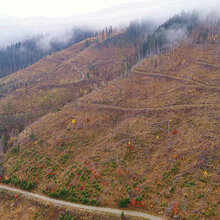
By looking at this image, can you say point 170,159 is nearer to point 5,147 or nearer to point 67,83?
point 5,147

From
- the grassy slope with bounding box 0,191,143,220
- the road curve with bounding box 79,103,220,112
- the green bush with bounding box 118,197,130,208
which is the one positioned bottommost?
the grassy slope with bounding box 0,191,143,220

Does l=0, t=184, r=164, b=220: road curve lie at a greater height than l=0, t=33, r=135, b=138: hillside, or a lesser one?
lesser

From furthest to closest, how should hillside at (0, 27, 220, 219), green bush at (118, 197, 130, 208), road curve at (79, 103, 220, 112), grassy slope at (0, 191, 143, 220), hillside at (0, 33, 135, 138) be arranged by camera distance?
1. hillside at (0, 33, 135, 138)
2. road curve at (79, 103, 220, 112)
3. hillside at (0, 27, 220, 219)
4. green bush at (118, 197, 130, 208)
5. grassy slope at (0, 191, 143, 220)

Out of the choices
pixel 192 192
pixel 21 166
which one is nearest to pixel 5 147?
pixel 21 166

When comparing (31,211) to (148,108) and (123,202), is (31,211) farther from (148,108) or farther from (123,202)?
(148,108)

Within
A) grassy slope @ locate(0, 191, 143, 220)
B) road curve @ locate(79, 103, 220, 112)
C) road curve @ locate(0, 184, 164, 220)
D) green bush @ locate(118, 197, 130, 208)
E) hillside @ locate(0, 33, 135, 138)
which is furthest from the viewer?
hillside @ locate(0, 33, 135, 138)

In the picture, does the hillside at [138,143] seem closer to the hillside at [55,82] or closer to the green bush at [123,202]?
the green bush at [123,202]

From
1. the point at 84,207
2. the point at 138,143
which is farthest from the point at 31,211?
the point at 138,143

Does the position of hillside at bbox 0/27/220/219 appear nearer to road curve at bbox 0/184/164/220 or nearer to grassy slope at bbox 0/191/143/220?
road curve at bbox 0/184/164/220

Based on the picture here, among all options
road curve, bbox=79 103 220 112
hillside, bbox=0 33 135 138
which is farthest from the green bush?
hillside, bbox=0 33 135 138
